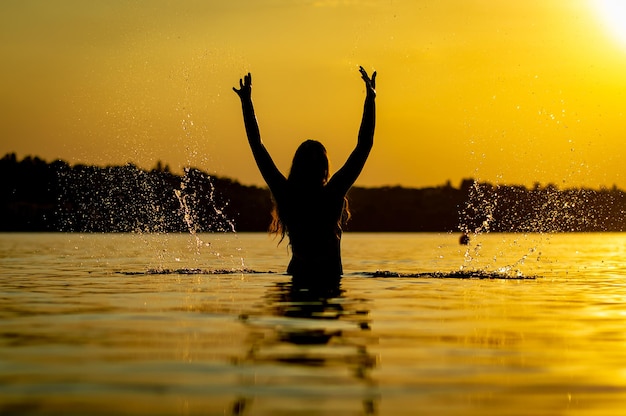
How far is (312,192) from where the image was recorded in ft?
49.0

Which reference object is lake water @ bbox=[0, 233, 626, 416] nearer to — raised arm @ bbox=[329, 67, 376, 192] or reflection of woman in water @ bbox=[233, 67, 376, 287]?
reflection of woman in water @ bbox=[233, 67, 376, 287]

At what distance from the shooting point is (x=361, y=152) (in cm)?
1474

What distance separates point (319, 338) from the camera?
32.2 ft

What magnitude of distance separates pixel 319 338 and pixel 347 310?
2.78 meters

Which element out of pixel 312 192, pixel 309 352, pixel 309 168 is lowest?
pixel 309 352

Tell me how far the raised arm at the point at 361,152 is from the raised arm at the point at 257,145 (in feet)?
2.70

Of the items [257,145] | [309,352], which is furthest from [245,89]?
[309,352]

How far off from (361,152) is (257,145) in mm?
1463

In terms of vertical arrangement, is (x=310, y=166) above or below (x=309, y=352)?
above

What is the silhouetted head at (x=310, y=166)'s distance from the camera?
48.8 ft

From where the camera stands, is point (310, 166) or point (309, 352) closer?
point (309, 352)

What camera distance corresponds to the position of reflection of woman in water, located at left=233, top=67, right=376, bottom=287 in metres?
→ 14.8

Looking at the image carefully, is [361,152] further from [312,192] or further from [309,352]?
[309,352]

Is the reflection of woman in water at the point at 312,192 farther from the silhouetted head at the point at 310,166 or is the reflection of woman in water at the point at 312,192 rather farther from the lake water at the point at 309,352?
the lake water at the point at 309,352
